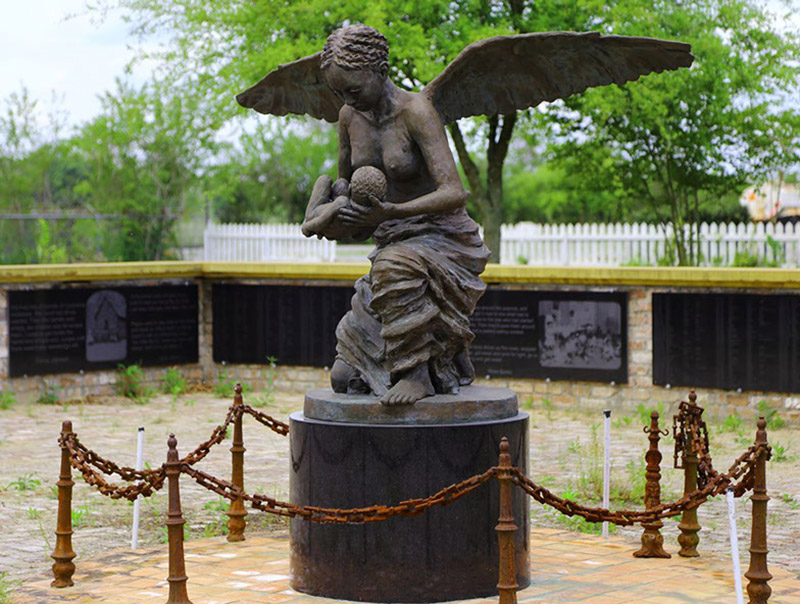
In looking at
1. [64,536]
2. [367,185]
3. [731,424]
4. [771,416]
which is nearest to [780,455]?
[731,424]

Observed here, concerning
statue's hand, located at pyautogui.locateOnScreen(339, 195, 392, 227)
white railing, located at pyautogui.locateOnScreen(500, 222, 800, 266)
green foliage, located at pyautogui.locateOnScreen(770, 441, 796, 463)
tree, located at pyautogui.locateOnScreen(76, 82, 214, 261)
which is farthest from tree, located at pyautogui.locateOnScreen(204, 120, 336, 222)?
statue's hand, located at pyautogui.locateOnScreen(339, 195, 392, 227)

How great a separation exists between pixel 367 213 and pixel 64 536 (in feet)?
8.02

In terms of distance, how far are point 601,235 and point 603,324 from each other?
1041 centimetres

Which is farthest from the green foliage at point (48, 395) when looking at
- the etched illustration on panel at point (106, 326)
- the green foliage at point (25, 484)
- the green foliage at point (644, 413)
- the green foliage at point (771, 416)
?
the green foliage at point (771, 416)

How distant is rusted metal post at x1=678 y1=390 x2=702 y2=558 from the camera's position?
8.40 metres

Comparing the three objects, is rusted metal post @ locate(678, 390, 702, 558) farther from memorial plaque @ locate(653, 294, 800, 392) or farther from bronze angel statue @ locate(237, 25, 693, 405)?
memorial plaque @ locate(653, 294, 800, 392)

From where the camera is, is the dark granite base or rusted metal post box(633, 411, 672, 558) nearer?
the dark granite base

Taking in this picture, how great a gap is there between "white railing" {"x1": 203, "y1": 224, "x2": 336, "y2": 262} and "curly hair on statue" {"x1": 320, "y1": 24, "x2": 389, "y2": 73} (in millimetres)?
20415


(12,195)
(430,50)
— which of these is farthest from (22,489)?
(12,195)

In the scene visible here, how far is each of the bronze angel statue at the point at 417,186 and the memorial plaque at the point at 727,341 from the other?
7324 mm

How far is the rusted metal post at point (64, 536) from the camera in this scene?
25.1ft

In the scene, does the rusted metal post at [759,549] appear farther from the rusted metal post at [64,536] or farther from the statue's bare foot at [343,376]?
the rusted metal post at [64,536]

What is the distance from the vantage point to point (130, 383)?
17.5 m

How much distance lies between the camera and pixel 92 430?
14414 mm
